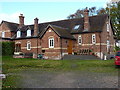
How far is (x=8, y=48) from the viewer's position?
3506 centimetres

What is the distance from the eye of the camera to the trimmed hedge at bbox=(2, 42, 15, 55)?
1345 inches

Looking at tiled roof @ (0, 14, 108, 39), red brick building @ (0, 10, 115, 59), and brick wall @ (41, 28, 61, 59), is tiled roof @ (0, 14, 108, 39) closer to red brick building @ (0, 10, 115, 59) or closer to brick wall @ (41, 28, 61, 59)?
red brick building @ (0, 10, 115, 59)

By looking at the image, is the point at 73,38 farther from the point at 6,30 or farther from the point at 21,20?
the point at 6,30

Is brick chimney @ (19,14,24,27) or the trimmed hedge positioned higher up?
brick chimney @ (19,14,24,27)

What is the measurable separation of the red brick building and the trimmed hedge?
2.33 m

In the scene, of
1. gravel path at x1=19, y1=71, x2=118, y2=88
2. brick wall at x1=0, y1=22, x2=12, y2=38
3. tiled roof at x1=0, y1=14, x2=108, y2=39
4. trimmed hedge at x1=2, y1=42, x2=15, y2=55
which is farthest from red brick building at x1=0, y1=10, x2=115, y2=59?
gravel path at x1=19, y1=71, x2=118, y2=88

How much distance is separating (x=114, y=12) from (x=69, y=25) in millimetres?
14446

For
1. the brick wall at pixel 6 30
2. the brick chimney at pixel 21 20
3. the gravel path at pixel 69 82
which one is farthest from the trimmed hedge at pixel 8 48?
the gravel path at pixel 69 82

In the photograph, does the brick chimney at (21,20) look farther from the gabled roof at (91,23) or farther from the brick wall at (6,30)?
the gabled roof at (91,23)

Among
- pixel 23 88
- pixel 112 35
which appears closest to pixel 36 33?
pixel 112 35

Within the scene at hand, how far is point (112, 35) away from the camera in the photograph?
A: 34375 mm

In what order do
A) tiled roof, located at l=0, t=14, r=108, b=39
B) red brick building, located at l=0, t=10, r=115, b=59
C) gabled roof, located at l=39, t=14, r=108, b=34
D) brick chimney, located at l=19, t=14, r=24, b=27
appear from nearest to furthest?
1. red brick building, located at l=0, t=10, r=115, b=59
2. tiled roof, located at l=0, t=14, r=108, b=39
3. gabled roof, located at l=39, t=14, r=108, b=34
4. brick chimney, located at l=19, t=14, r=24, b=27

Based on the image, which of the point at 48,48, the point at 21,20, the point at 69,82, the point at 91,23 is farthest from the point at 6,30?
the point at 69,82

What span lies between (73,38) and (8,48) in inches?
553
